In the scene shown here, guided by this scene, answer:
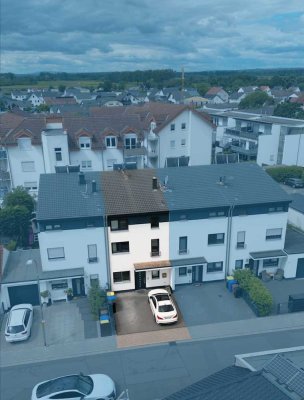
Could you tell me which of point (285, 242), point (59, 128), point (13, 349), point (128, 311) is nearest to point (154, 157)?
point (59, 128)

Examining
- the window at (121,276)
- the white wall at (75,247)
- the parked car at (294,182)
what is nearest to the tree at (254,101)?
the parked car at (294,182)

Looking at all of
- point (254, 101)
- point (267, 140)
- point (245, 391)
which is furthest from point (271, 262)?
point (254, 101)

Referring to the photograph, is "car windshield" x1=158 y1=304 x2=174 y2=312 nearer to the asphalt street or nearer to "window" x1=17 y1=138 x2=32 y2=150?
the asphalt street

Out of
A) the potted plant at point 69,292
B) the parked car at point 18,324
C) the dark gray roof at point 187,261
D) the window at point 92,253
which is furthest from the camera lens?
the dark gray roof at point 187,261

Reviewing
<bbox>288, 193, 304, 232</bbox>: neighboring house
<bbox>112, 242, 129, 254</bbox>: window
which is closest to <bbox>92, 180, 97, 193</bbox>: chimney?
<bbox>112, 242, 129, 254</bbox>: window

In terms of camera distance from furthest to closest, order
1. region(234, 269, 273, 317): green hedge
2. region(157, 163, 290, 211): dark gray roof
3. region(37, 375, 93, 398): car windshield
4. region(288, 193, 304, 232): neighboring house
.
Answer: region(288, 193, 304, 232): neighboring house < region(157, 163, 290, 211): dark gray roof < region(234, 269, 273, 317): green hedge < region(37, 375, 93, 398): car windshield

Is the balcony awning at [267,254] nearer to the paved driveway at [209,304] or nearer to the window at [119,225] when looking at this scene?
the paved driveway at [209,304]

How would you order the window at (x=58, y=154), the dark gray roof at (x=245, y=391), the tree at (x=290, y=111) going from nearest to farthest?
1. the dark gray roof at (x=245, y=391)
2. the window at (x=58, y=154)
3. the tree at (x=290, y=111)

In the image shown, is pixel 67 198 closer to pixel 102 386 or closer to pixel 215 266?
pixel 215 266
